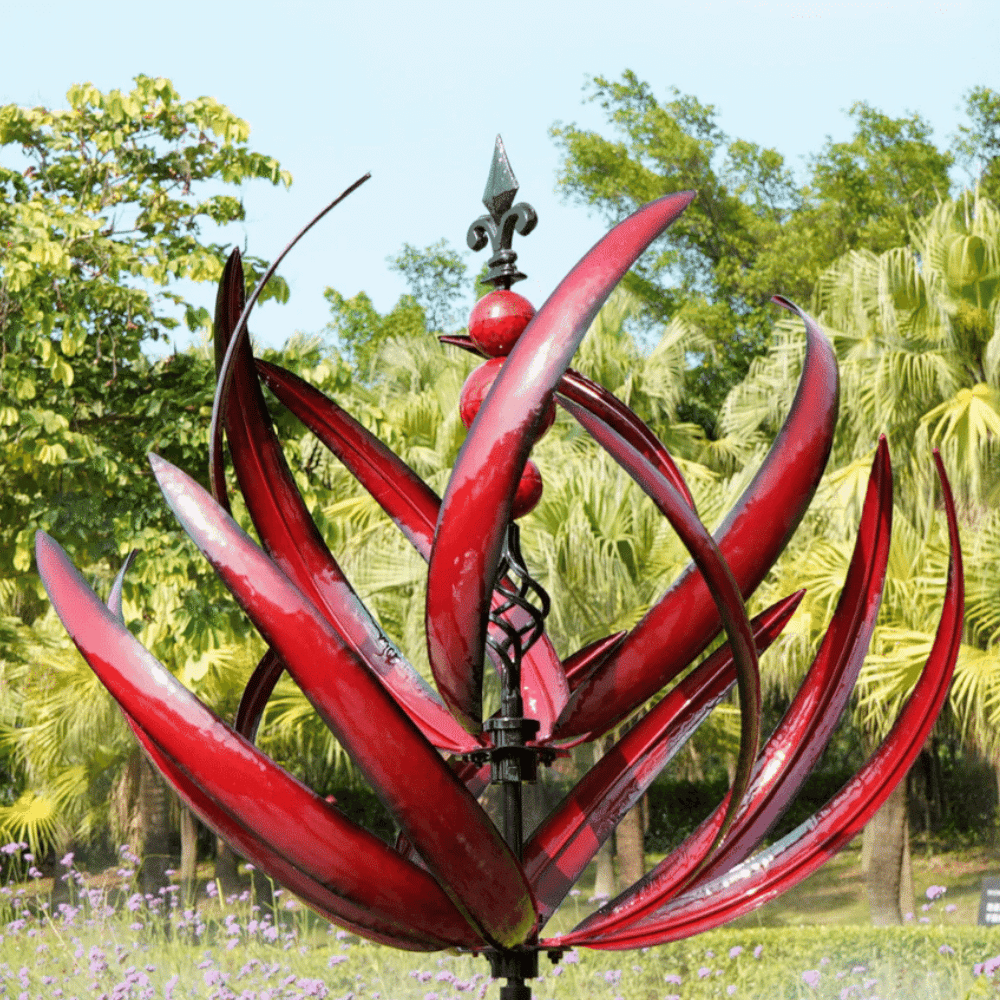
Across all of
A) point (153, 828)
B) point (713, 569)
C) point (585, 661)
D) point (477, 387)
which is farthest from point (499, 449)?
point (153, 828)

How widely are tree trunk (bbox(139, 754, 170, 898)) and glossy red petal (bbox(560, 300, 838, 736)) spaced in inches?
372

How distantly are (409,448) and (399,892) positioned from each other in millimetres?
11499

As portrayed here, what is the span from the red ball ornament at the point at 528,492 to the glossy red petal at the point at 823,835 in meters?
0.60

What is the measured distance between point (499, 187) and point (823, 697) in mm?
947

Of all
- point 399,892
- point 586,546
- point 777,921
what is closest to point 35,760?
point 586,546

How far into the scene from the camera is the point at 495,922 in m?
1.74

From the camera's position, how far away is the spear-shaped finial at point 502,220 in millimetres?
2061

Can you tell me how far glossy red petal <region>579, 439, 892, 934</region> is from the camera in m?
2.03

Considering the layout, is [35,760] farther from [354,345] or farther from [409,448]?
[354,345]

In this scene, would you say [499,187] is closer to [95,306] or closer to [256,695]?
[256,695]

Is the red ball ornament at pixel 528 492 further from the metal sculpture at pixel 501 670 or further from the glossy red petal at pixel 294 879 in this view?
→ the glossy red petal at pixel 294 879

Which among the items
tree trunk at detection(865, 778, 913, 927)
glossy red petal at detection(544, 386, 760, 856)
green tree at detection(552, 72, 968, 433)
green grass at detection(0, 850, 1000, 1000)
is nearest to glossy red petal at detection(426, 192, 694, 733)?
glossy red petal at detection(544, 386, 760, 856)

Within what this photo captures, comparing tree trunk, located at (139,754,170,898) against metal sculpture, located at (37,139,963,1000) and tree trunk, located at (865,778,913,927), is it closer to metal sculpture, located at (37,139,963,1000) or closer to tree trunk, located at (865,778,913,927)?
tree trunk, located at (865,778,913,927)

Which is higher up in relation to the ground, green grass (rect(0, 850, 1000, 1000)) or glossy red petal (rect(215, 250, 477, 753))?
glossy red petal (rect(215, 250, 477, 753))
